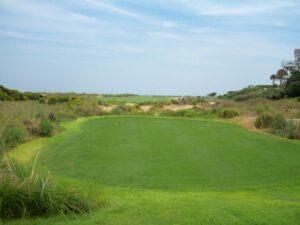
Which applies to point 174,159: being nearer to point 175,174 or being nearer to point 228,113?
point 175,174

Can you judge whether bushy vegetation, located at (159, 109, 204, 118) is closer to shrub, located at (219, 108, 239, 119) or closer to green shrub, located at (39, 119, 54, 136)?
shrub, located at (219, 108, 239, 119)

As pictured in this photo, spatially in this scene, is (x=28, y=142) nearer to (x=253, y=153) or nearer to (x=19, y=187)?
(x=253, y=153)

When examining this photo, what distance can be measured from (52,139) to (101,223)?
1225 centimetres

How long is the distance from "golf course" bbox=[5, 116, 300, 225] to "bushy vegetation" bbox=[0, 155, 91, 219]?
0.21 meters

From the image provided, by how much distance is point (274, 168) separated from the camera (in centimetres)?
1215

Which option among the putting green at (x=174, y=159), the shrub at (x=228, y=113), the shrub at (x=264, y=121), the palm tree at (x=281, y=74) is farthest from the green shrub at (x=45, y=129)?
the palm tree at (x=281, y=74)

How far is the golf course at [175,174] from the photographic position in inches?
256

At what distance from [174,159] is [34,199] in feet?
24.1

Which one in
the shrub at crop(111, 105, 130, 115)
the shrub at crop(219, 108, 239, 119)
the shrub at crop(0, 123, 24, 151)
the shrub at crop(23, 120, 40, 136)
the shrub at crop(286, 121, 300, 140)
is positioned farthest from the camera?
the shrub at crop(111, 105, 130, 115)

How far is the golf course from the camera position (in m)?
6.50

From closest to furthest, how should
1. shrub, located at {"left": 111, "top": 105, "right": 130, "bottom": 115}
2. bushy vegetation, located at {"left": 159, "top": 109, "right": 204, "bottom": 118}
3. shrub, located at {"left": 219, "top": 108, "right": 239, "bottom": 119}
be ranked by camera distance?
shrub, located at {"left": 219, "top": 108, "right": 239, "bottom": 119}
bushy vegetation, located at {"left": 159, "top": 109, "right": 204, "bottom": 118}
shrub, located at {"left": 111, "top": 105, "right": 130, "bottom": 115}

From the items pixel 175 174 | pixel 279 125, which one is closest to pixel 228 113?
pixel 279 125

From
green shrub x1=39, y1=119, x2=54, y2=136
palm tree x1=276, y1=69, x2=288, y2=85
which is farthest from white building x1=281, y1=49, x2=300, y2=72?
green shrub x1=39, y1=119, x2=54, y2=136

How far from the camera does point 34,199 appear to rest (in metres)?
6.20
